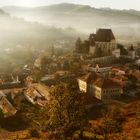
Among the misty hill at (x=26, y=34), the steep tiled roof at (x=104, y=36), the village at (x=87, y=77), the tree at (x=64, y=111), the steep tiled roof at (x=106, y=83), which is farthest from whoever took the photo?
the misty hill at (x=26, y=34)

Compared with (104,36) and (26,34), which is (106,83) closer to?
(104,36)

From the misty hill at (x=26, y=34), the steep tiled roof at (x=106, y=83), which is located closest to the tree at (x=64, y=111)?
the steep tiled roof at (x=106, y=83)

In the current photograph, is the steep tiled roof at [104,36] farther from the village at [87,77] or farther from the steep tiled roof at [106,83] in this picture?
the steep tiled roof at [106,83]

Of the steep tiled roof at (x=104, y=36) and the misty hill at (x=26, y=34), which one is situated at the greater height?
the steep tiled roof at (x=104, y=36)

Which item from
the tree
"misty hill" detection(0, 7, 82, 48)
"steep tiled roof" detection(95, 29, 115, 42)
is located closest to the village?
"steep tiled roof" detection(95, 29, 115, 42)

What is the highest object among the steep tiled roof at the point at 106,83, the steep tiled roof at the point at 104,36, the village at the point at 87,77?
the steep tiled roof at the point at 104,36

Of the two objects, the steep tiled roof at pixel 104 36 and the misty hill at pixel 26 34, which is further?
the misty hill at pixel 26 34
